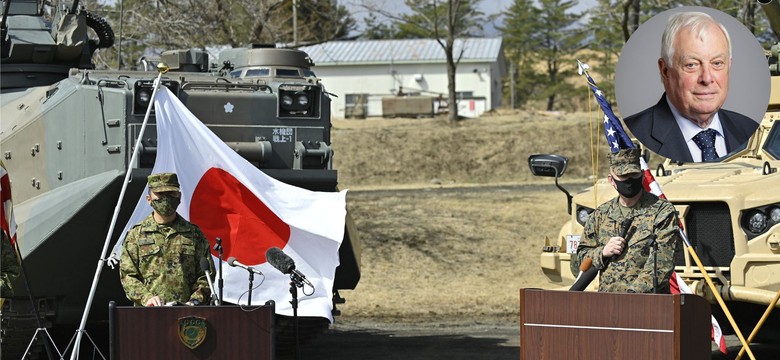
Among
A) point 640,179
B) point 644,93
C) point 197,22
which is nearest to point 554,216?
Result: point 197,22

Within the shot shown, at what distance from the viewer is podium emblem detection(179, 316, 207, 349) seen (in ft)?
24.6

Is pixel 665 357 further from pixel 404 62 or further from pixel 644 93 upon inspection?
pixel 404 62

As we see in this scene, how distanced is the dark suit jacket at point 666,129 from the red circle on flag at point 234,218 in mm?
2875

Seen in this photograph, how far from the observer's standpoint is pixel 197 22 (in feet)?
68.7

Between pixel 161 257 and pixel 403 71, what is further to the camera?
pixel 403 71

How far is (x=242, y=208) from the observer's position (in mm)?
9891

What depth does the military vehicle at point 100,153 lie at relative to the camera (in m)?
10.4

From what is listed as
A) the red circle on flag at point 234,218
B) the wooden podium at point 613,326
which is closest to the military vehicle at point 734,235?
the red circle on flag at point 234,218

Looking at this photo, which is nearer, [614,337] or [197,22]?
[614,337]

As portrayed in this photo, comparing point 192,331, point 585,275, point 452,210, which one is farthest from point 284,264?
point 452,210

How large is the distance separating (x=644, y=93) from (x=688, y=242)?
53.0 inches

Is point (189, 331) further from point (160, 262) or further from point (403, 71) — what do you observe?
point (403, 71)

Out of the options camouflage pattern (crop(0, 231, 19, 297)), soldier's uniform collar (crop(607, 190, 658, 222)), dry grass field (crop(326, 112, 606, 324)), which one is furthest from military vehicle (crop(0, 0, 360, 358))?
dry grass field (crop(326, 112, 606, 324))

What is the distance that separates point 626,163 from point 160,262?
2.92 meters
